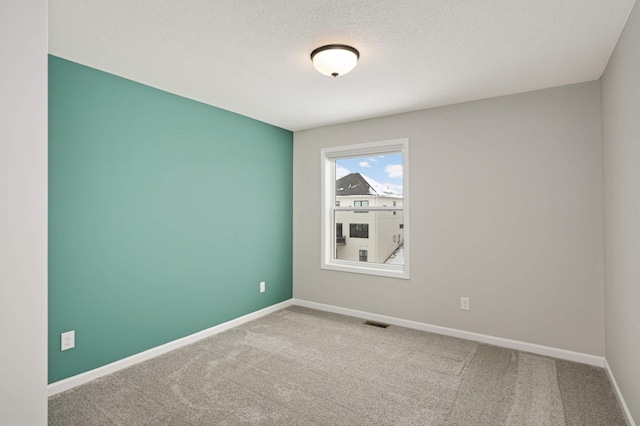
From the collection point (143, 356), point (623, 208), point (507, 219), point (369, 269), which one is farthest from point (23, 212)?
point (507, 219)

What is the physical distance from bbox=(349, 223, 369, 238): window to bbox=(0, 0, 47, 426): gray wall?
3561mm

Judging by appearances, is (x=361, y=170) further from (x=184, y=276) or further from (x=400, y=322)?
(x=184, y=276)

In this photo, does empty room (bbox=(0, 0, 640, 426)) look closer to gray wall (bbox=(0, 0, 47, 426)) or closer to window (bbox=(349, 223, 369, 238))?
gray wall (bbox=(0, 0, 47, 426))

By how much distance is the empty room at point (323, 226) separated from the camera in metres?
1.94

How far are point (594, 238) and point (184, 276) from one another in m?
3.76

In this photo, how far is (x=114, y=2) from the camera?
1.88 metres

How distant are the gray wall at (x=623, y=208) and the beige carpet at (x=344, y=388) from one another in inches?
15.0

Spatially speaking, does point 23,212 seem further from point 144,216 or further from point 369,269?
point 369,269

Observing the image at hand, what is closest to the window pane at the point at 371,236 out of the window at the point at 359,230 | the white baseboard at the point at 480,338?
the window at the point at 359,230

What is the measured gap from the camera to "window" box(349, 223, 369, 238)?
4477 millimetres

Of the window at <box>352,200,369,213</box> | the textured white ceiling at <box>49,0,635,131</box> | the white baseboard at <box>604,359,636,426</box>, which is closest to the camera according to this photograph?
the textured white ceiling at <box>49,0,635,131</box>

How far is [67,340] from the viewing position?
2.55m

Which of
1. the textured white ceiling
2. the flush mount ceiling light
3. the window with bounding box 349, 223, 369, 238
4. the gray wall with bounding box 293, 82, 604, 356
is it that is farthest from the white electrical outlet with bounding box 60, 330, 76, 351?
the window with bounding box 349, 223, 369, 238

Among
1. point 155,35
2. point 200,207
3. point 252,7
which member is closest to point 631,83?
point 252,7
